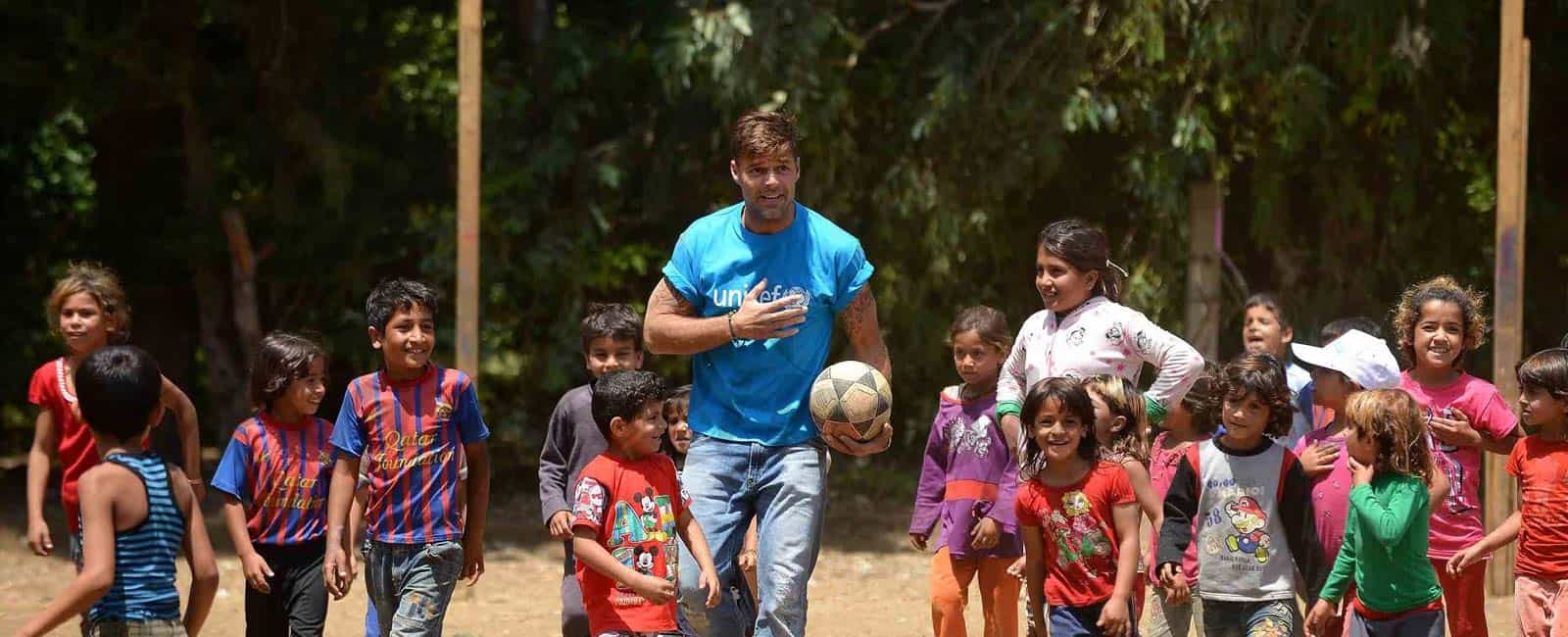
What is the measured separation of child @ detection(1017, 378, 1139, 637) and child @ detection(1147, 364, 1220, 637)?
0.39 m

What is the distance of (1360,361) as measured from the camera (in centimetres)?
610

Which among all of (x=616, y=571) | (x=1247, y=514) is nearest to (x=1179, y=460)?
(x=1247, y=514)

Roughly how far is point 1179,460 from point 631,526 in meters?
1.90

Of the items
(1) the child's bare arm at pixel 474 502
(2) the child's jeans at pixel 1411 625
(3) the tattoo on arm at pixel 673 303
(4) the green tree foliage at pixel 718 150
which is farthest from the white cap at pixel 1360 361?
(4) the green tree foliage at pixel 718 150

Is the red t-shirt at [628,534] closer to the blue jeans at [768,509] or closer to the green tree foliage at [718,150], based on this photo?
the blue jeans at [768,509]

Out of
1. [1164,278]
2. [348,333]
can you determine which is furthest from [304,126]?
[1164,278]

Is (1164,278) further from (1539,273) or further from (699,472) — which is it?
(699,472)

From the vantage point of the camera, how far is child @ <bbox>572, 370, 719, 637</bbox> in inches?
200

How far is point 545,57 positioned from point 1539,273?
25.4 feet

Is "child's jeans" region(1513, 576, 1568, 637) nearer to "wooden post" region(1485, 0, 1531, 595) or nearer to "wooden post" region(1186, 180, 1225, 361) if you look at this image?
"wooden post" region(1485, 0, 1531, 595)

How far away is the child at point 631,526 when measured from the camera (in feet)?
16.7

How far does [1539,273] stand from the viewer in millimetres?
12727

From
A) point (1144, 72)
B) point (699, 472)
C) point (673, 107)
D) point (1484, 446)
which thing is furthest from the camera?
point (673, 107)

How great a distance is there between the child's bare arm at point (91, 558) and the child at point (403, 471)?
4.16 ft
